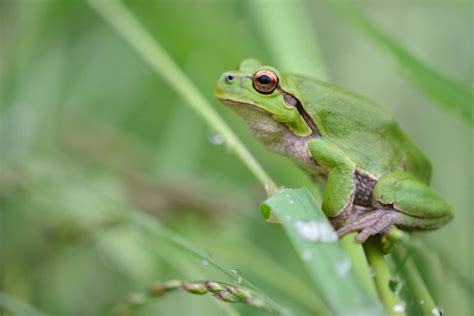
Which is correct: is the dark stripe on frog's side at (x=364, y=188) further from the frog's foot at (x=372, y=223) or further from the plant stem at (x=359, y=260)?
the plant stem at (x=359, y=260)

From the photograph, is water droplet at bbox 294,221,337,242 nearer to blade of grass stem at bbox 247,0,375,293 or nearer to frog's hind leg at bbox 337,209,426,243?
frog's hind leg at bbox 337,209,426,243

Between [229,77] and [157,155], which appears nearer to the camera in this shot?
[229,77]

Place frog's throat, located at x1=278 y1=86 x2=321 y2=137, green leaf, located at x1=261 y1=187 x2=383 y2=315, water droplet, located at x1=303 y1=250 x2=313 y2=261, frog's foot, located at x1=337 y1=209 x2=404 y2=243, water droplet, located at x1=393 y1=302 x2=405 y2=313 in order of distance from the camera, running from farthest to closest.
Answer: frog's throat, located at x1=278 y1=86 x2=321 y2=137
frog's foot, located at x1=337 y1=209 x2=404 y2=243
water droplet, located at x1=393 y1=302 x2=405 y2=313
water droplet, located at x1=303 y1=250 x2=313 y2=261
green leaf, located at x1=261 y1=187 x2=383 y2=315

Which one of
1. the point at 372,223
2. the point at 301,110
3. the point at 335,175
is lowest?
the point at 372,223

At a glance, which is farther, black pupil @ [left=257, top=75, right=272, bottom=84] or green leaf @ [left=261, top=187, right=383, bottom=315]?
black pupil @ [left=257, top=75, right=272, bottom=84]

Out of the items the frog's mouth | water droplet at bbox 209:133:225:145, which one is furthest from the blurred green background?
the frog's mouth

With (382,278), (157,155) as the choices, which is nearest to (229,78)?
(382,278)

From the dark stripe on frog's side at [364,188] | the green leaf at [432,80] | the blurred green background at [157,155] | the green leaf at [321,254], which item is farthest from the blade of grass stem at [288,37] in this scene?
the green leaf at [321,254]

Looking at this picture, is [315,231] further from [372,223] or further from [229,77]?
[229,77]

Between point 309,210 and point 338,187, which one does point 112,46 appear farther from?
point 309,210
